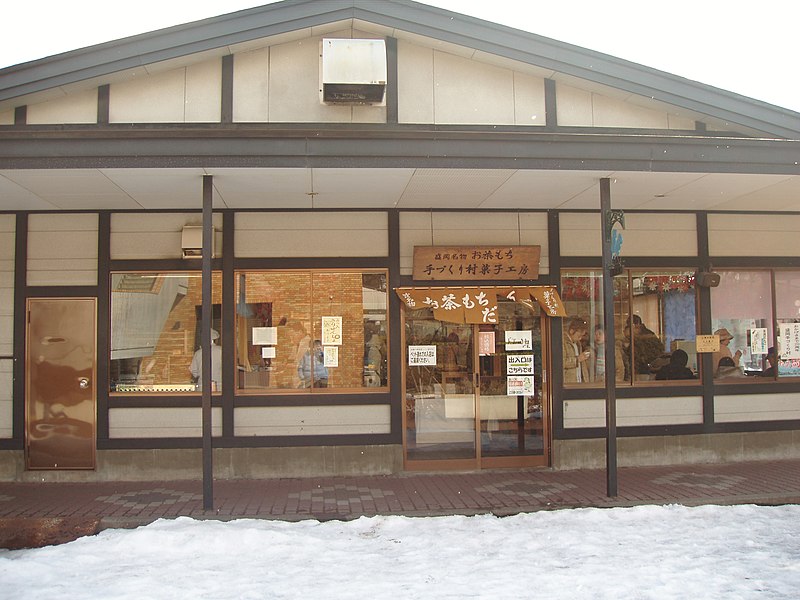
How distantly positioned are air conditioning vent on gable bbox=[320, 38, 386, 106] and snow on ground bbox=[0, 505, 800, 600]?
14.8 feet

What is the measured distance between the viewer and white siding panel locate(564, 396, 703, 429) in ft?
30.8

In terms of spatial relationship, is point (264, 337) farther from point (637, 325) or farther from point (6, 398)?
point (637, 325)

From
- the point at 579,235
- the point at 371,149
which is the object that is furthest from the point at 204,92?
the point at 579,235

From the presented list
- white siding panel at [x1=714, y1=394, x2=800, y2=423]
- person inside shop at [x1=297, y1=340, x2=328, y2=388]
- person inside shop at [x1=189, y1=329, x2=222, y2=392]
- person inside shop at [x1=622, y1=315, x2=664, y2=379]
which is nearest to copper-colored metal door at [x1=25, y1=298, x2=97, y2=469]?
person inside shop at [x1=189, y1=329, x2=222, y2=392]

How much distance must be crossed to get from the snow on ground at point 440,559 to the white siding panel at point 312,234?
3.69 m

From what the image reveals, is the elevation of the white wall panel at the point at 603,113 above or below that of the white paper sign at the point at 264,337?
above

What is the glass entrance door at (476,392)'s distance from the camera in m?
9.27

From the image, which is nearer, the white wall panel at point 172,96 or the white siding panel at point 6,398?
the white wall panel at point 172,96

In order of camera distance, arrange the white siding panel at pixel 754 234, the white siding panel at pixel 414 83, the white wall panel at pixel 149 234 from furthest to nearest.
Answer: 1. the white siding panel at pixel 754 234
2. the white wall panel at pixel 149 234
3. the white siding panel at pixel 414 83

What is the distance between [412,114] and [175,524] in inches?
200

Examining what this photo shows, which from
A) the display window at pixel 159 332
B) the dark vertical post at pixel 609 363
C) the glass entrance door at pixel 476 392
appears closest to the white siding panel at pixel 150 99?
the display window at pixel 159 332

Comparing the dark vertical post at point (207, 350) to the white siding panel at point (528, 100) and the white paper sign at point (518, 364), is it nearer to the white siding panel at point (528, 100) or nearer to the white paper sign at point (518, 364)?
the white siding panel at point (528, 100)

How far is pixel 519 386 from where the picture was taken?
9.47 metres

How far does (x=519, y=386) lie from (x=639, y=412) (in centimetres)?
174
